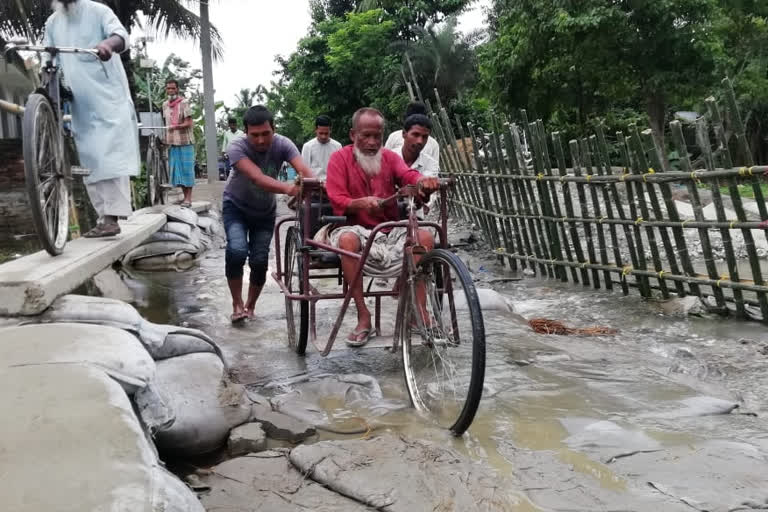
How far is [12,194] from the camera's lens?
12398 mm

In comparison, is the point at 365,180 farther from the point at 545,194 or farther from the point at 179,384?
the point at 545,194

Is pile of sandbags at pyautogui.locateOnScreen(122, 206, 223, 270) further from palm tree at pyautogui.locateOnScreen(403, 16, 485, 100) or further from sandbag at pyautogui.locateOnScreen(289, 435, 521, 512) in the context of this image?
palm tree at pyautogui.locateOnScreen(403, 16, 485, 100)

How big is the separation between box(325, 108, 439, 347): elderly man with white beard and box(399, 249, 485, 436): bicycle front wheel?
0.33 m

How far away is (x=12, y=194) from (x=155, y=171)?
3.36 metres

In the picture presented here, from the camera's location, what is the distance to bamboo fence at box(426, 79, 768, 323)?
4.85 m

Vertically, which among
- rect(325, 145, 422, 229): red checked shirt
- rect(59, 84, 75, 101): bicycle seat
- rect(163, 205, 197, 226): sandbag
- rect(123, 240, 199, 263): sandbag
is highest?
rect(163, 205, 197, 226): sandbag

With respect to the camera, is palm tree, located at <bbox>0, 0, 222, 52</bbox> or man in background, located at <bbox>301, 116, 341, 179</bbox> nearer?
man in background, located at <bbox>301, 116, 341, 179</bbox>

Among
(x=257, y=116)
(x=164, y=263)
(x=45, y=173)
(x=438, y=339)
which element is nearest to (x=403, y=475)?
(x=438, y=339)

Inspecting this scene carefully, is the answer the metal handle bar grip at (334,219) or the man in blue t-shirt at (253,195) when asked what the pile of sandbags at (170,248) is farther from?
the metal handle bar grip at (334,219)

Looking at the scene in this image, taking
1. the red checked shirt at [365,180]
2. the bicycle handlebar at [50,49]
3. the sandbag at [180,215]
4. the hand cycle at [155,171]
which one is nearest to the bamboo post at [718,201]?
the red checked shirt at [365,180]

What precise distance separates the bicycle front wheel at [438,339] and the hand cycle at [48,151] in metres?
2.02

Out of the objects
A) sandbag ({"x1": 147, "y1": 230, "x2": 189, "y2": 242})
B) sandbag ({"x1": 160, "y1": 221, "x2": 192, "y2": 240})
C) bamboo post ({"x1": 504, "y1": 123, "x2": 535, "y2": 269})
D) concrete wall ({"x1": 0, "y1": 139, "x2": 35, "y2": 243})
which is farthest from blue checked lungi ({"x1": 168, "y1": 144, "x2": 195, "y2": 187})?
bamboo post ({"x1": 504, "y1": 123, "x2": 535, "y2": 269})

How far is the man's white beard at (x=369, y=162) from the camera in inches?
161

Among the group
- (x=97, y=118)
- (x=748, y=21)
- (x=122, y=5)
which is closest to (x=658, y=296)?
(x=97, y=118)
